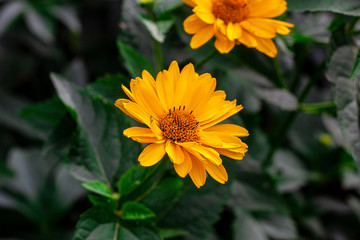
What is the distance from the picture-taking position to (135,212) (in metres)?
0.75

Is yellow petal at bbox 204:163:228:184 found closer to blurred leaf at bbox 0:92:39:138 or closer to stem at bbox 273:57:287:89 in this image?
stem at bbox 273:57:287:89

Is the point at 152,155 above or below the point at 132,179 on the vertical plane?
above

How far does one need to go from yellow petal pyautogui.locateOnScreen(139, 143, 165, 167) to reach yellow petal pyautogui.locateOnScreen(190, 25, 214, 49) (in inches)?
9.0

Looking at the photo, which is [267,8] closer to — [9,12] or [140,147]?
[140,147]

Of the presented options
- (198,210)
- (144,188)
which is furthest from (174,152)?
(198,210)

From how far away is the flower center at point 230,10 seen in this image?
2.56ft

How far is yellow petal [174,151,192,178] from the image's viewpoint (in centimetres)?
58

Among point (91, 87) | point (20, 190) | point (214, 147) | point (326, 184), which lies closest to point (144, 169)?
point (214, 147)

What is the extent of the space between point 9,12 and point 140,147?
941 mm

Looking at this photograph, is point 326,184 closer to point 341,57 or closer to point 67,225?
point 341,57

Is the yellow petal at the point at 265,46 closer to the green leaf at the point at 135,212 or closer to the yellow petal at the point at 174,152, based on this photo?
the yellow petal at the point at 174,152

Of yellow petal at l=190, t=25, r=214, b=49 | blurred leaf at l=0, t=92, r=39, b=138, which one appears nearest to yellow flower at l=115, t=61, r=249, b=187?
yellow petal at l=190, t=25, r=214, b=49

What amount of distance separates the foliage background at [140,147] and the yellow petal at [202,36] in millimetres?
111

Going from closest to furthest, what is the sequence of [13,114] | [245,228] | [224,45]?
[224,45] < [245,228] < [13,114]
